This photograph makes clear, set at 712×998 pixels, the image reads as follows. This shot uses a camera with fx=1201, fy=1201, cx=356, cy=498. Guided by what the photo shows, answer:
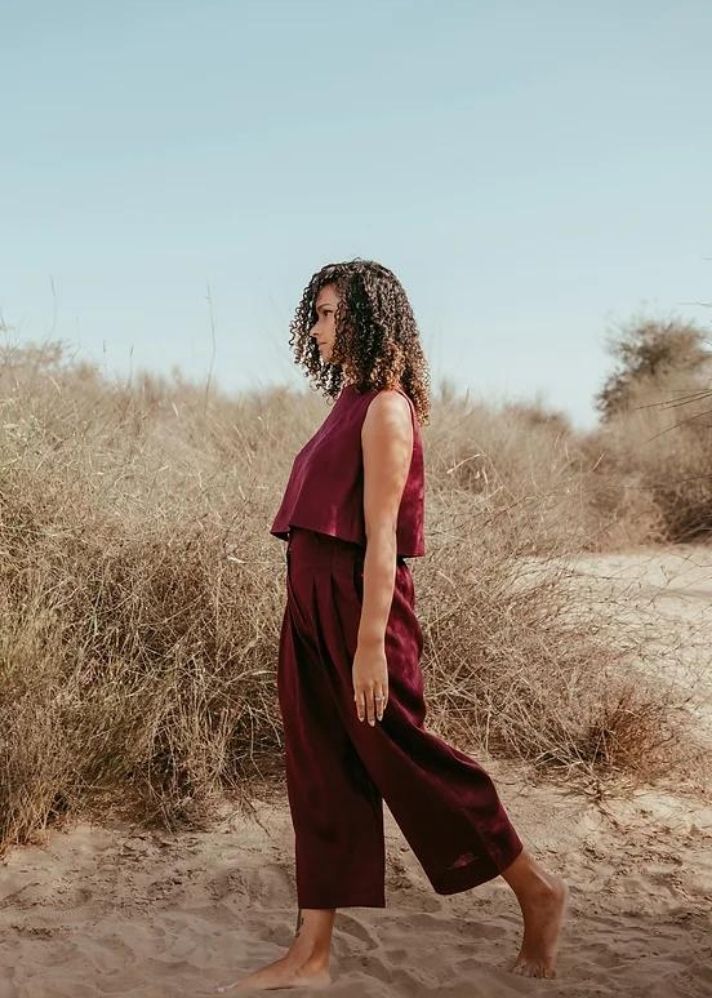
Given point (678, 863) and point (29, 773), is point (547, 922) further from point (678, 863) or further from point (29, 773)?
point (29, 773)

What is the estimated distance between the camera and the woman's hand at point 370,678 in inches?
117

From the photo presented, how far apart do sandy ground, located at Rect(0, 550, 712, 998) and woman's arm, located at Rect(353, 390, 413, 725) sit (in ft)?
3.05

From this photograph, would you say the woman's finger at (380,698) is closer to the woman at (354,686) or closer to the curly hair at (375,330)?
the woman at (354,686)

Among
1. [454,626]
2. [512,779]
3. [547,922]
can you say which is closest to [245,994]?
[547,922]

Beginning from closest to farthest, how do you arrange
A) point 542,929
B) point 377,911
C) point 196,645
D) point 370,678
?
1. point 370,678
2. point 542,929
3. point 377,911
4. point 196,645

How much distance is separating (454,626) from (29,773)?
189 cm

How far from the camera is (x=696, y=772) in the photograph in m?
4.98

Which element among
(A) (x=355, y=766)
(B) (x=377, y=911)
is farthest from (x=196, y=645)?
(A) (x=355, y=766)

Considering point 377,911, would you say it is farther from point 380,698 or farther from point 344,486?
point 344,486

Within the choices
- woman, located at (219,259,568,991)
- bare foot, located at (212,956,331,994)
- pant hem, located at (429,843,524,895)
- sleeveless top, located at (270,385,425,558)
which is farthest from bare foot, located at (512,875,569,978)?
sleeveless top, located at (270,385,425,558)

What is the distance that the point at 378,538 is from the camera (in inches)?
117

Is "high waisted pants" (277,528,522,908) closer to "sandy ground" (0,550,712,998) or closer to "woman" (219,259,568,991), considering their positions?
"woman" (219,259,568,991)

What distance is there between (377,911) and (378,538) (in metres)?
1.66

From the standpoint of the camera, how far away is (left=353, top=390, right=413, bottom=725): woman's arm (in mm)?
2965
